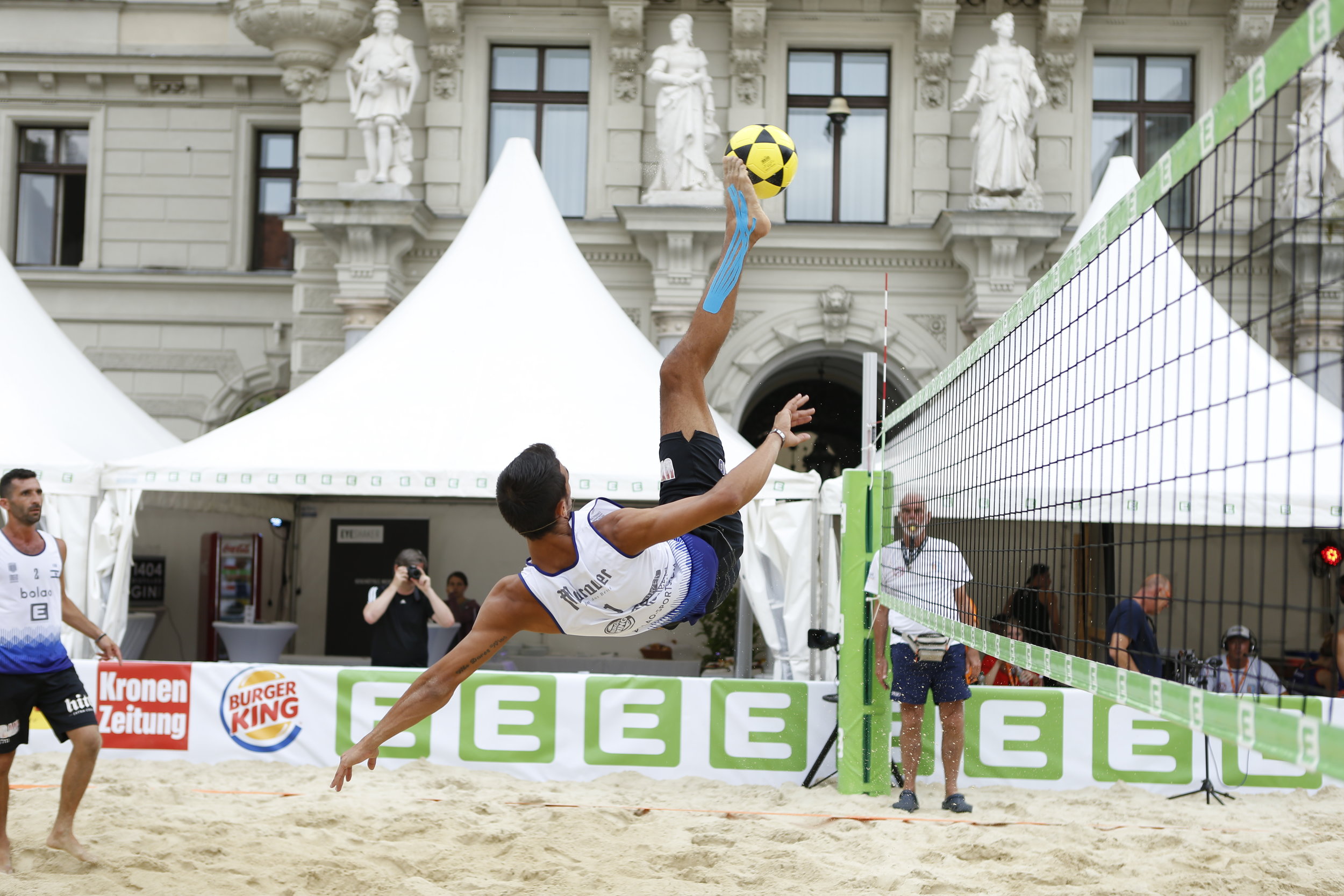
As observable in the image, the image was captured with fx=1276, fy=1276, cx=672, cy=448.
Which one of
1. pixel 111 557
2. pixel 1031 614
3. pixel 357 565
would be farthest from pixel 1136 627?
pixel 357 565

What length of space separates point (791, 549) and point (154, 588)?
8.67 m

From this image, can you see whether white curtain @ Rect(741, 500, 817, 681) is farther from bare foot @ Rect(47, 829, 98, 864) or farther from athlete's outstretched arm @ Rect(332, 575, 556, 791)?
athlete's outstretched arm @ Rect(332, 575, 556, 791)

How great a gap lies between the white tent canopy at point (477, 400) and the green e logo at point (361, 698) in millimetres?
1204

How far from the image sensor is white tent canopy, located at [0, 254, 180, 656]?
8.52m

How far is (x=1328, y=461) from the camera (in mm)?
10016

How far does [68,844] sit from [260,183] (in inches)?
494

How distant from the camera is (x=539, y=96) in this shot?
46.9 ft

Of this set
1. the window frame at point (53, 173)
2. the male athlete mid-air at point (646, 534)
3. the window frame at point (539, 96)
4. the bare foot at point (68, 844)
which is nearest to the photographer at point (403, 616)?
the bare foot at point (68, 844)

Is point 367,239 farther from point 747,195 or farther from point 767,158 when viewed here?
point 747,195

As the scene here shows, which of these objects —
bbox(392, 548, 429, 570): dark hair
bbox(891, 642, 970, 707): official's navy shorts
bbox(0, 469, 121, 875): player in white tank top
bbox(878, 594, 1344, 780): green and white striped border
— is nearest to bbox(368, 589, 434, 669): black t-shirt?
bbox(392, 548, 429, 570): dark hair

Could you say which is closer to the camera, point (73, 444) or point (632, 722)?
point (632, 722)

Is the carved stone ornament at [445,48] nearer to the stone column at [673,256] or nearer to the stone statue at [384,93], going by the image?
the stone statue at [384,93]

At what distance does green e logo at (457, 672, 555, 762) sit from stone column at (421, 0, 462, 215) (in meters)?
7.62

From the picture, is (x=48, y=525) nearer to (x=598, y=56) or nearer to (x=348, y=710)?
(x=348, y=710)
